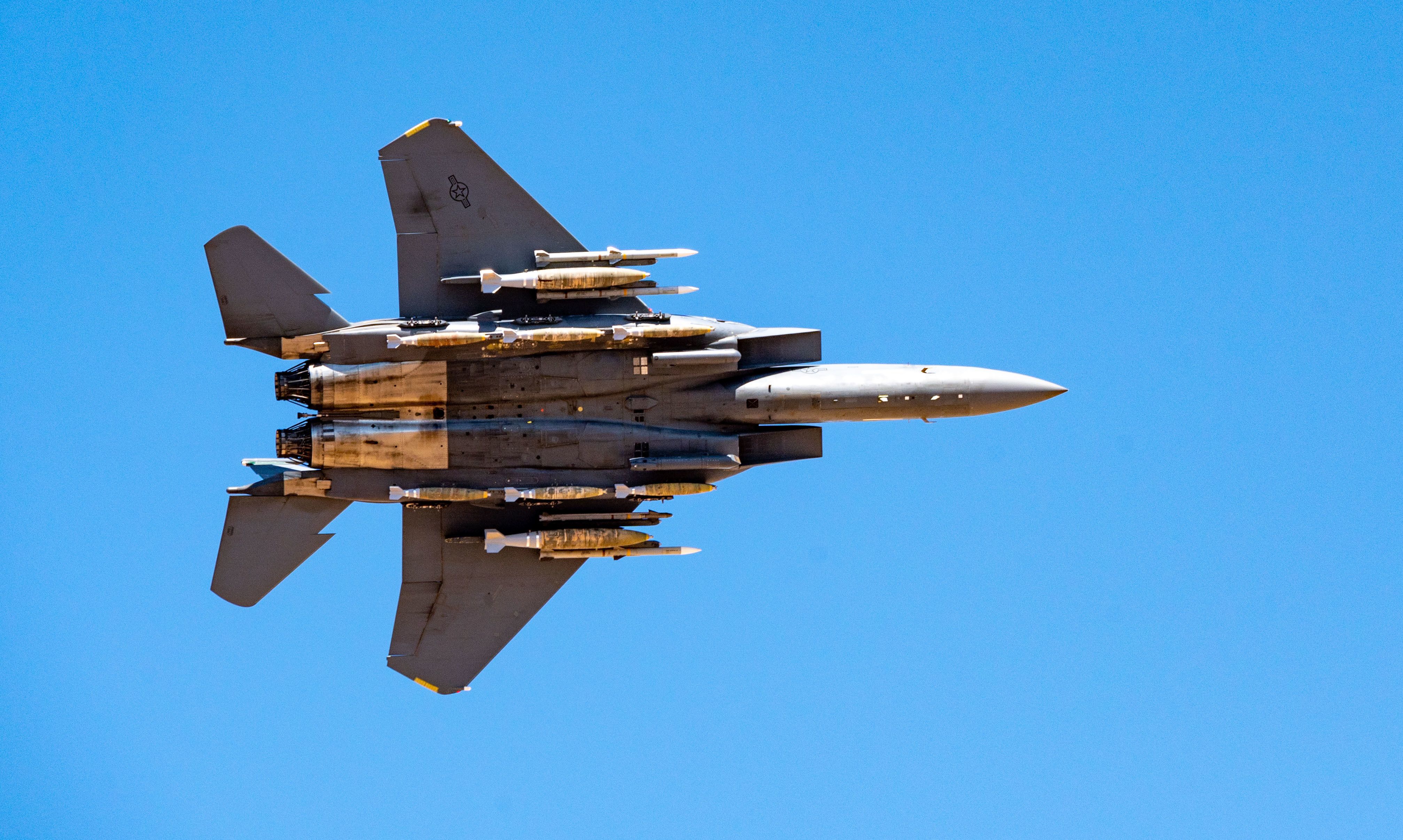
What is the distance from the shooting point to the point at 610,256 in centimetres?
1984

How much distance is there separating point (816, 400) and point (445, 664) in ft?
25.8

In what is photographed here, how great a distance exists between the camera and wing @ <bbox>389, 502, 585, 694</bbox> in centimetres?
2098

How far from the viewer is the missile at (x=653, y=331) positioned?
65.4 feet

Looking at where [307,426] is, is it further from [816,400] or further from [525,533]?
[816,400]

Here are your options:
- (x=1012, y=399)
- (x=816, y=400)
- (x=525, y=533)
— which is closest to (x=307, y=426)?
(x=525, y=533)

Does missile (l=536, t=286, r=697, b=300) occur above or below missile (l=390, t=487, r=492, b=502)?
above

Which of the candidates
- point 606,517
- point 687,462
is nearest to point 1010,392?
point 687,462

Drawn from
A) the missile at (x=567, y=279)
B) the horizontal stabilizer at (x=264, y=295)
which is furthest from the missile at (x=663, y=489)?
the horizontal stabilizer at (x=264, y=295)

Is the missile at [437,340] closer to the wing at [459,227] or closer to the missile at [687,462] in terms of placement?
the wing at [459,227]

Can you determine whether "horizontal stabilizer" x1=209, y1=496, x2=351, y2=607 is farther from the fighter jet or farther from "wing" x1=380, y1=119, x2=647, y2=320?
"wing" x1=380, y1=119, x2=647, y2=320

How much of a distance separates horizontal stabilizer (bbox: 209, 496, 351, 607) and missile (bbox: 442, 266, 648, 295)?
179 inches

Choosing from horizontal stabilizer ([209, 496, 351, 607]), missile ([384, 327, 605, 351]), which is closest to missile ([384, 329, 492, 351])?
missile ([384, 327, 605, 351])

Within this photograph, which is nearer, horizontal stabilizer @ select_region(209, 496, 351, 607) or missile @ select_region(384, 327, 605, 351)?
missile @ select_region(384, 327, 605, 351)

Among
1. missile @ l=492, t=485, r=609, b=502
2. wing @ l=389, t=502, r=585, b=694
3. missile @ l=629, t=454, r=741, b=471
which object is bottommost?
wing @ l=389, t=502, r=585, b=694
